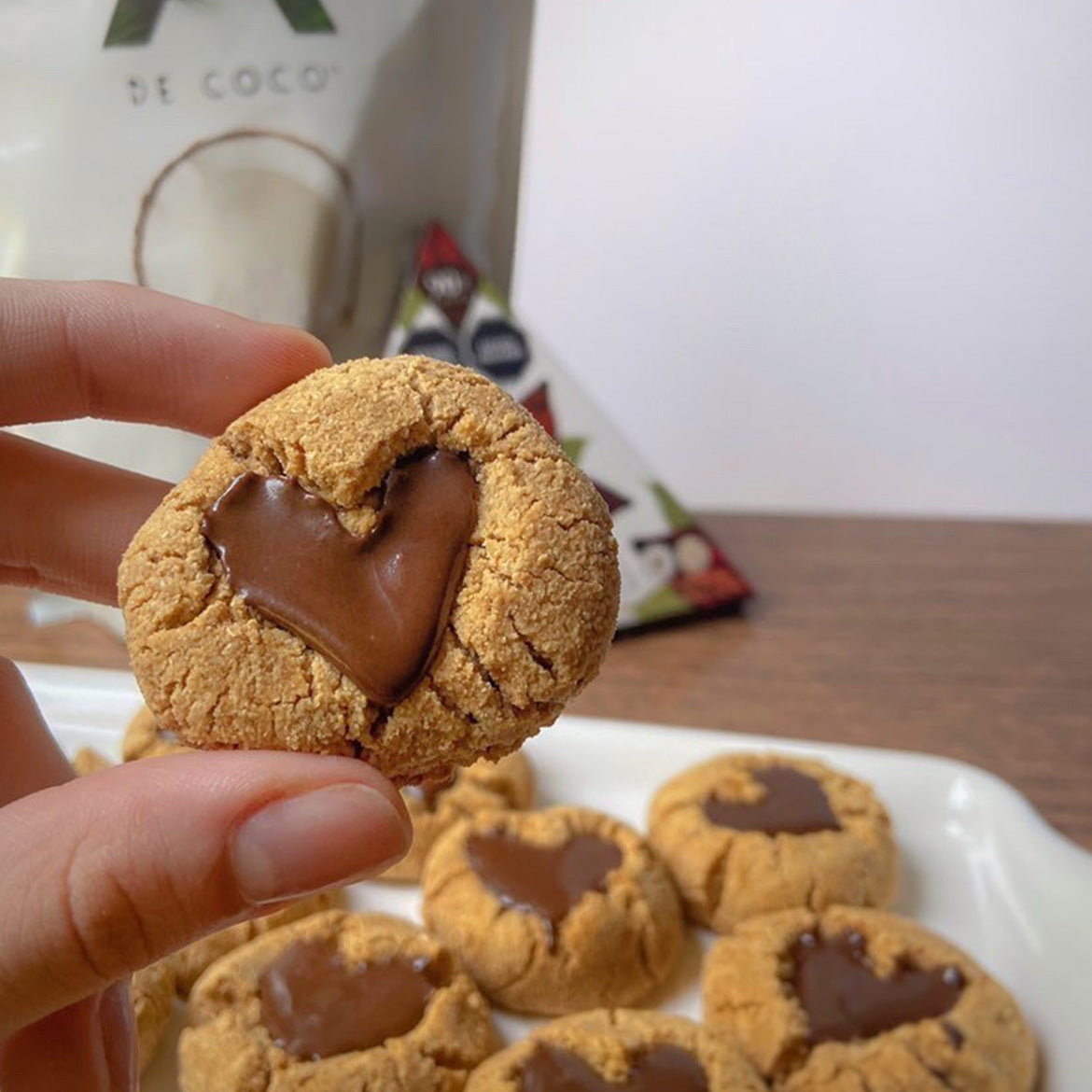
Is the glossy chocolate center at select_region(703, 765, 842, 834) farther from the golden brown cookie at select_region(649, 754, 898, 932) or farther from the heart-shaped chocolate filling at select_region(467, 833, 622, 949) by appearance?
the heart-shaped chocolate filling at select_region(467, 833, 622, 949)

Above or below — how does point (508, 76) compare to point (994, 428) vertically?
above

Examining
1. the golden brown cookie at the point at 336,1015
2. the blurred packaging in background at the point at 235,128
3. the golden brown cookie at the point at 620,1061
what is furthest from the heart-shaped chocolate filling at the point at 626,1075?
the blurred packaging in background at the point at 235,128

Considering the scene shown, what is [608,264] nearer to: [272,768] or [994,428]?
[994,428]

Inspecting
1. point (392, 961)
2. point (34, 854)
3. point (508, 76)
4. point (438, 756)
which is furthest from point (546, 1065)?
point (508, 76)

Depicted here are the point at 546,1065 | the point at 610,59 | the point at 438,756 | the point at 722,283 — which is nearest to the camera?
the point at 438,756

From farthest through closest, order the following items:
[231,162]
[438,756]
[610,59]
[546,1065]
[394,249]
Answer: [610,59], [394,249], [231,162], [546,1065], [438,756]

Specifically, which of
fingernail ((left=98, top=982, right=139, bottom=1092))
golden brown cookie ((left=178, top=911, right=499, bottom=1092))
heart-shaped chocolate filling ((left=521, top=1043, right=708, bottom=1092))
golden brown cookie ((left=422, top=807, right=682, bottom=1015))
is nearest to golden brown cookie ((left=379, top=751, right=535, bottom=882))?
golden brown cookie ((left=422, top=807, right=682, bottom=1015))

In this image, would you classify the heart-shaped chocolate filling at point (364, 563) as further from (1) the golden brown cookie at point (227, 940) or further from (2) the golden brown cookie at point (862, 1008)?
(2) the golden brown cookie at point (862, 1008)
